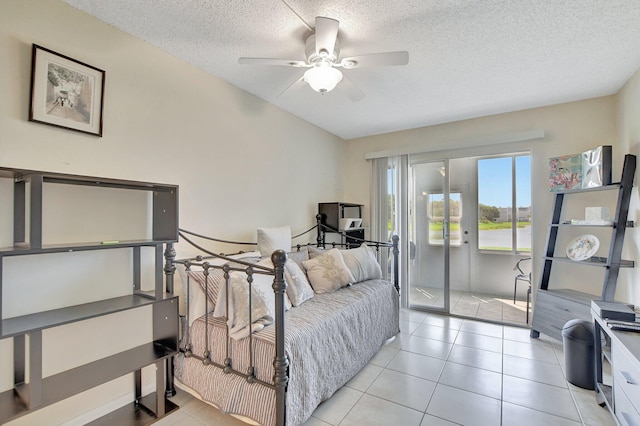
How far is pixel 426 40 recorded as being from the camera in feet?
6.38

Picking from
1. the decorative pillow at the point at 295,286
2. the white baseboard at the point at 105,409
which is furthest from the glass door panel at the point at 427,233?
the white baseboard at the point at 105,409

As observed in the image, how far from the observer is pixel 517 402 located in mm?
1896

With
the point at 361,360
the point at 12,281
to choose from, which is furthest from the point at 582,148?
the point at 12,281

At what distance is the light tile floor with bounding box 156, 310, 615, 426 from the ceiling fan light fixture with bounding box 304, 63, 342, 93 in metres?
2.03

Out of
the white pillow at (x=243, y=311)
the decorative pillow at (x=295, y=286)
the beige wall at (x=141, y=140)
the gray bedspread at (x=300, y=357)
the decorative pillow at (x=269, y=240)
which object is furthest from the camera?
the decorative pillow at (x=269, y=240)

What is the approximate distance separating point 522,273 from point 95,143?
4.95 metres

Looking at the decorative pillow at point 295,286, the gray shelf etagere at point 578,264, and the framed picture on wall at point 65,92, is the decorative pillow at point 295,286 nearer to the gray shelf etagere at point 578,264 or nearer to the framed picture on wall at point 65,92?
the framed picture on wall at point 65,92

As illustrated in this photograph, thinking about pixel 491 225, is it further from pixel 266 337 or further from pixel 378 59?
pixel 266 337

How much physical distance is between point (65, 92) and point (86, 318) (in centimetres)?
122

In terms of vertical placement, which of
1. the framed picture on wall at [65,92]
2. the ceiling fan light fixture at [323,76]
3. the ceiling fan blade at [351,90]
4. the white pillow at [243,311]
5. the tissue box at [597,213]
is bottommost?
the white pillow at [243,311]

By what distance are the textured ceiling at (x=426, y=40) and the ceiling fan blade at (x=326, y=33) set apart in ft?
0.53

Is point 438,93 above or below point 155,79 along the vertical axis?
above

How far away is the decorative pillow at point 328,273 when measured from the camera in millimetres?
2539

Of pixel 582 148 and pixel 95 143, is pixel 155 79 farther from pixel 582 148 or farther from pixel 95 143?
pixel 582 148
